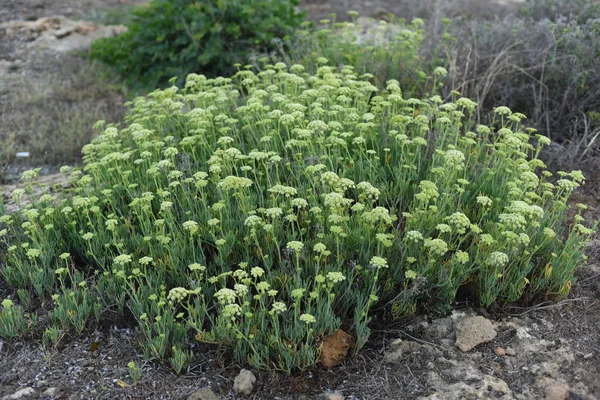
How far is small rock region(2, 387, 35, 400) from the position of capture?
3531 millimetres

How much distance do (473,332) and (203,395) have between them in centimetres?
157

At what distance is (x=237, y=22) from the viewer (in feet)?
25.9

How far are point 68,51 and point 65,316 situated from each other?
608 cm

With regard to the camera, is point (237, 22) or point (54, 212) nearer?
point (54, 212)

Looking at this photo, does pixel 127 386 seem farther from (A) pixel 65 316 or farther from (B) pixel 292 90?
(B) pixel 292 90

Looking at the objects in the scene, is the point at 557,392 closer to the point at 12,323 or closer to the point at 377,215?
the point at 377,215

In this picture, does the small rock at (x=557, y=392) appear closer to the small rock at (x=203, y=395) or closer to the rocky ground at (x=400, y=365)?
the rocky ground at (x=400, y=365)

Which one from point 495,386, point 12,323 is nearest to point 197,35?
point 12,323

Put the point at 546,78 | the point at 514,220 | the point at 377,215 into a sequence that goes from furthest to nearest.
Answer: the point at 546,78
the point at 377,215
the point at 514,220

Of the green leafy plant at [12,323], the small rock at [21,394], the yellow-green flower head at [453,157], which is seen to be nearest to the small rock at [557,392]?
the yellow-green flower head at [453,157]

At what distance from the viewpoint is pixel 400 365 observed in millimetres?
3734

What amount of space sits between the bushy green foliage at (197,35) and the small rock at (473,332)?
15.6 ft

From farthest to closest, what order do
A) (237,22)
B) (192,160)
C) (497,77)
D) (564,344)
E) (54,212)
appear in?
(237,22), (497,77), (192,160), (54,212), (564,344)

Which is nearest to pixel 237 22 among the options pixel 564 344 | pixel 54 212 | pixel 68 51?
pixel 68 51
